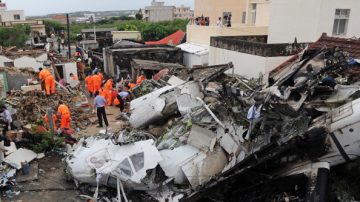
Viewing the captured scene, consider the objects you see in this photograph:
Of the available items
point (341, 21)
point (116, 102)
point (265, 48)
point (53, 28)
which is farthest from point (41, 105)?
point (53, 28)

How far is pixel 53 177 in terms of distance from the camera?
30.9 feet

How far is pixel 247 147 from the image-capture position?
Result: 813 cm

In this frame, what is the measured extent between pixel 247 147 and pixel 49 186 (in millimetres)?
4994

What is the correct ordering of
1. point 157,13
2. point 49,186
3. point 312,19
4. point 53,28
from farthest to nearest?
1. point 157,13
2. point 53,28
3. point 312,19
4. point 49,186

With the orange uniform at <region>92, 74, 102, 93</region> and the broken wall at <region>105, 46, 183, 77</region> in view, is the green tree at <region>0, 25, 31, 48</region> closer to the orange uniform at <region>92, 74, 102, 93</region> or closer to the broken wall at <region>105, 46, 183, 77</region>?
the broken wall at <region>105, 46, 183, 77</region>

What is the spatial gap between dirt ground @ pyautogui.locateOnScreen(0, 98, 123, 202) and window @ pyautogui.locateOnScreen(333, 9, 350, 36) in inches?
493

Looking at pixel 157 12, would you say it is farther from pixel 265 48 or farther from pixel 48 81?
pixel 265 48

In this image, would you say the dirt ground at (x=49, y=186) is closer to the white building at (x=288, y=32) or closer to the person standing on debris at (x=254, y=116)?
the person standing on debris at (x=254, y=116)

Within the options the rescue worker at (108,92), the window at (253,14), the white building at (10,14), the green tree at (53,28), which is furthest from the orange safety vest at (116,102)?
the white building at (10,14)

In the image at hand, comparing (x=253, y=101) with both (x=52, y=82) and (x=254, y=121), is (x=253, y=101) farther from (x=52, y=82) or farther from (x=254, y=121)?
(x=52, y=82)

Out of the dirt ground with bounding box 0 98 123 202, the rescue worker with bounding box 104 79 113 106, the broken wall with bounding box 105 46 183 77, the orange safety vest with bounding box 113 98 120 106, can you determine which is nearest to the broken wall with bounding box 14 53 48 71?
the broken wall with bounding box 105 46 183 77

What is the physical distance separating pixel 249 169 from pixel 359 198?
1.99 m

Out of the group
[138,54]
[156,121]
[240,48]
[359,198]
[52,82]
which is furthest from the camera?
[138,54]

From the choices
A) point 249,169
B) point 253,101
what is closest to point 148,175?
point 249,169
